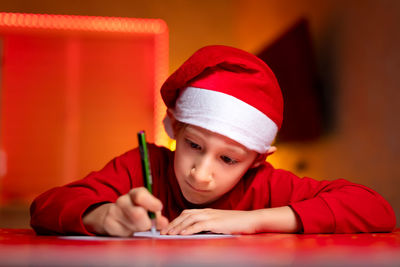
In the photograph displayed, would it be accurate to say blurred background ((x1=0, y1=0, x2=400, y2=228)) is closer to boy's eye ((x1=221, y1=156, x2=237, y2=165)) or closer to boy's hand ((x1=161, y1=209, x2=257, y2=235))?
boy's eye ((x1=221, y1=156, x2=237, y2=165))

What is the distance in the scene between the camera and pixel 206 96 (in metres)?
0.92

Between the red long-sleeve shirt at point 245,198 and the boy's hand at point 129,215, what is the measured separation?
0.12ft

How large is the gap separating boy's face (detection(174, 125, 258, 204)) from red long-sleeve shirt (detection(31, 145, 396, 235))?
0.37ft

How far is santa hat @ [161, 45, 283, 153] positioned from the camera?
2.95ft

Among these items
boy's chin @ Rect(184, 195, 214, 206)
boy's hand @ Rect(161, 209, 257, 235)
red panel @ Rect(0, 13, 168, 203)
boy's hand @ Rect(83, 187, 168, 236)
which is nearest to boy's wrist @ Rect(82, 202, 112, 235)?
boy's hand @ Rect(83, 187, 168, 236)

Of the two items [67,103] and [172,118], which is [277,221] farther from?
[67,103]

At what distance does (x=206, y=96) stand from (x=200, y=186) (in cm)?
18

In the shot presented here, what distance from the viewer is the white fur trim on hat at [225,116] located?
89 centimetres

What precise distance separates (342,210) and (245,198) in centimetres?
24

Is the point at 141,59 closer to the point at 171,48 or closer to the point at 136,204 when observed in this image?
the point at 171,48

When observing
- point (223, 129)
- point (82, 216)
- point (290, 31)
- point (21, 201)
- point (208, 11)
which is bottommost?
Result: point (21, 201)

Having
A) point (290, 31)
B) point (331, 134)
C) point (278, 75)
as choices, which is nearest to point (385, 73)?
point (331, 134)

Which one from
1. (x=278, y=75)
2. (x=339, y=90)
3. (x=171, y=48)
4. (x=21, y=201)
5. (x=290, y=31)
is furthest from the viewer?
(x=171, y=48)

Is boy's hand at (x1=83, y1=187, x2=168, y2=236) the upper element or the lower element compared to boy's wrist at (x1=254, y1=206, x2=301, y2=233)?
upper
